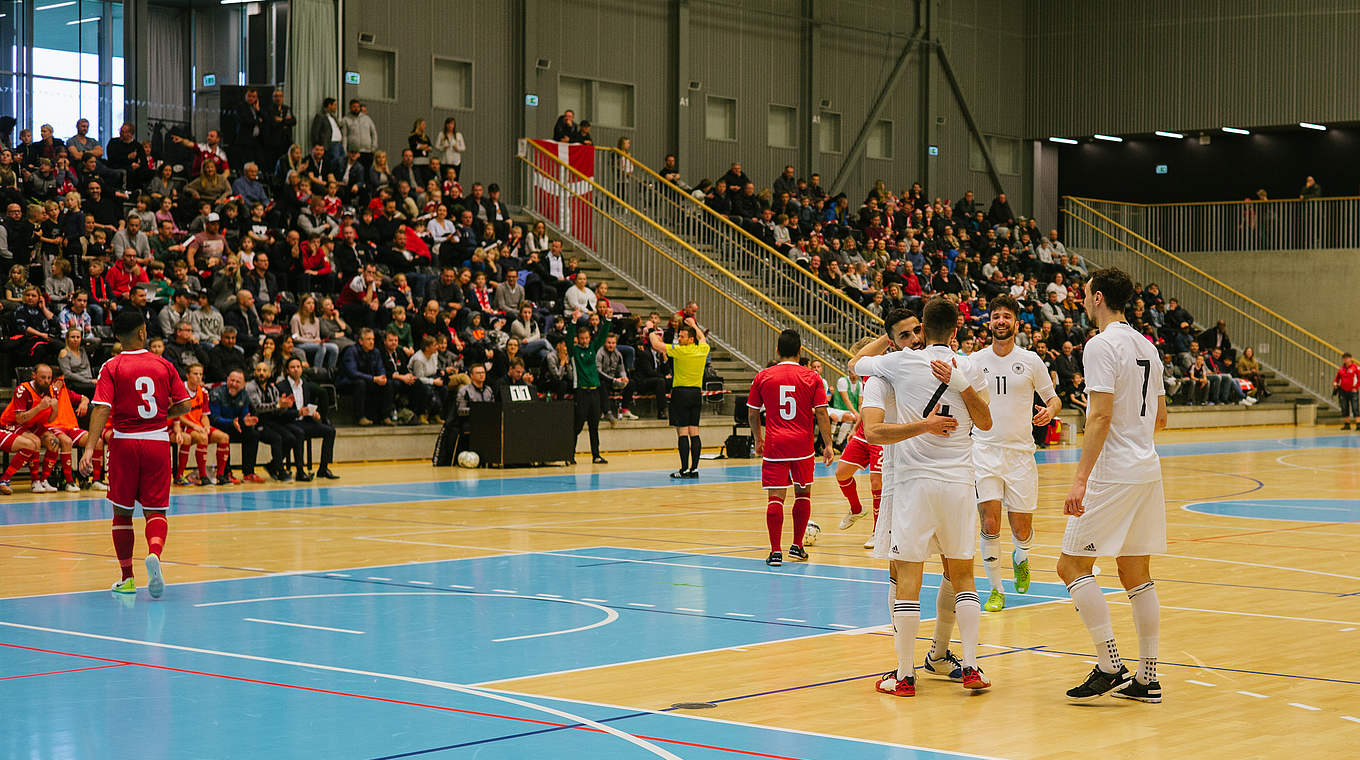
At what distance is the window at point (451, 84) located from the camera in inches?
1268

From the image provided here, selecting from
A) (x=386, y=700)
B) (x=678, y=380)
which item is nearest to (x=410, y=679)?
(x=386, y=700)

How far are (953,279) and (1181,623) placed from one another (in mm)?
27435

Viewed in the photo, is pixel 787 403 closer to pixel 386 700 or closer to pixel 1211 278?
pixel 386 700

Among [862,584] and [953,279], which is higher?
[953,279]

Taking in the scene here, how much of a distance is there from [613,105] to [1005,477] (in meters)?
26.1

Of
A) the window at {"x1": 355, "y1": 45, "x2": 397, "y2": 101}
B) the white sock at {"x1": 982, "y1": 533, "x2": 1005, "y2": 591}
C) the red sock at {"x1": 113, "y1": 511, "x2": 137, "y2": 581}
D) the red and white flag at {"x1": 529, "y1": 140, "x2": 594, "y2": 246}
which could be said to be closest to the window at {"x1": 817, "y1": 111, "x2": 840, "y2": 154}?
the red and white flag at {"x1": 529, "y1": 140, "x2": 594, "y2": 246}

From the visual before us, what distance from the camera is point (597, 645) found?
8.91 m

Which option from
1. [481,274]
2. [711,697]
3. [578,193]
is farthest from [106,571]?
[578,193]

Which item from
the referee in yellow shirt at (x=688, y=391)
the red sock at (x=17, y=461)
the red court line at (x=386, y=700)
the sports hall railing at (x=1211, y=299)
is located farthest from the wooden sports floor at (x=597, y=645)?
the sports hall railing at (x=1211, y=299)

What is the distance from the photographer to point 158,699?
7.38 metres

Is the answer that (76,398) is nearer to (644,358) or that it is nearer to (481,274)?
(481,274)

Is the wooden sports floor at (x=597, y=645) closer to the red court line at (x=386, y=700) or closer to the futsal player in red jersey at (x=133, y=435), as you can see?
the red court line at (x=386, y=700)

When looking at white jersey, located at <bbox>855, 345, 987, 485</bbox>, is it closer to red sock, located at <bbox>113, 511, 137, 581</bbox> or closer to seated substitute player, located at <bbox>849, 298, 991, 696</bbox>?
seated substitute player, located at <bbox>849, 298, 991, 696</bbox>

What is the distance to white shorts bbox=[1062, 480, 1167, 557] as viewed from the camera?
7.54 metres
